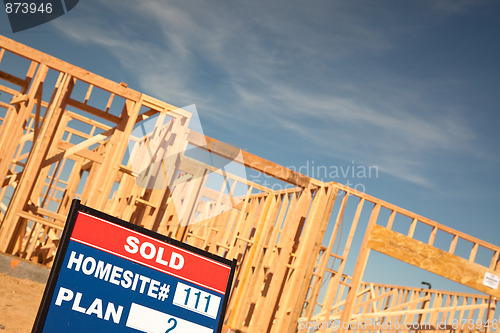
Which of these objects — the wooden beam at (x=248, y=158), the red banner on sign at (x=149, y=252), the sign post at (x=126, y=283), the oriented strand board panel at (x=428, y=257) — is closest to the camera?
the sign post at (x=126, y=283)

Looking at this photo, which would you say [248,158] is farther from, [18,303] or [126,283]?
[126,283]

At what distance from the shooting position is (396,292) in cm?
1948

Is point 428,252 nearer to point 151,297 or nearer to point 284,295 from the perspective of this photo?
point 284,295

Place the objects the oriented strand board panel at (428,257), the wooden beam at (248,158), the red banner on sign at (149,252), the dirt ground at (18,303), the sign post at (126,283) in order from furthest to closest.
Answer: the oriented strand board panel at (428,257)
the wooden beam at (248,158)
the dirt ground at (18,303)
the red banner on sign at (149,252)
the sign post at (126,283)

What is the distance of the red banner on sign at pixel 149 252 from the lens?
7.64 feet

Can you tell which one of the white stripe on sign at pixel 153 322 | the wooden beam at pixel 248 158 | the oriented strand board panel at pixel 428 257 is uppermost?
the wooden beam at pixel 248 158

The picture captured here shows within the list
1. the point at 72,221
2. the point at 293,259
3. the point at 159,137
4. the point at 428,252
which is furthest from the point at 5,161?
the point at 428,252

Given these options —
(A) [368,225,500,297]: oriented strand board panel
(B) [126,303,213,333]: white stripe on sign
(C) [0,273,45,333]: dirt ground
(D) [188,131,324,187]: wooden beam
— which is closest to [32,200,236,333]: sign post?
(B) [126,303,213,333]: white stripe on sign

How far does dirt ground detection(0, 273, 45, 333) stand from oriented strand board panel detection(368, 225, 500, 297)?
335 inches

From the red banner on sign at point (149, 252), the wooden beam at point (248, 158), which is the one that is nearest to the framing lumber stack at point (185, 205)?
the wooden beam at point (248, 158)

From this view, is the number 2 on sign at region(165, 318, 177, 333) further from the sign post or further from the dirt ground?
the dirt ground

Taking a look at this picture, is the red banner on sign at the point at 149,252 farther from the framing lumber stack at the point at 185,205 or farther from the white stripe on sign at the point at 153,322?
the framing lumber stack at the point at 185,205

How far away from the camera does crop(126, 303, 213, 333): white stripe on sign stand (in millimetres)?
2344

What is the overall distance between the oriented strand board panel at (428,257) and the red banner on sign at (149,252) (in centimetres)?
1046
